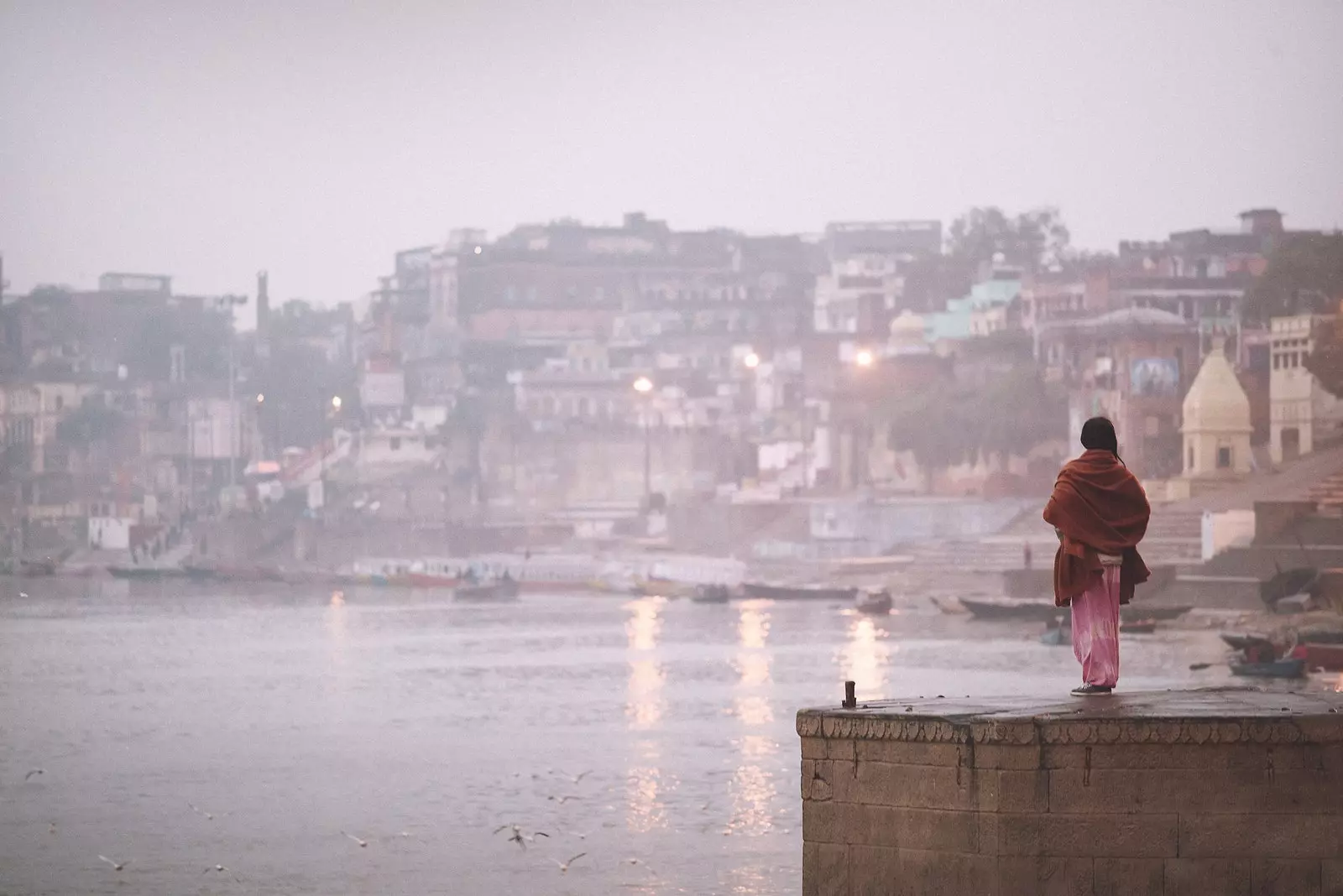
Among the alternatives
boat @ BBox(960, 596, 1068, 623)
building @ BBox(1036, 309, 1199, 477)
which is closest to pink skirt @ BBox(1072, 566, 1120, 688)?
boat @ BBox(960, 596, 1068, 623)

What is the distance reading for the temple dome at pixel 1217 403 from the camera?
40531mm

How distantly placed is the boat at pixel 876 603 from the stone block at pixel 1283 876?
33.5 m

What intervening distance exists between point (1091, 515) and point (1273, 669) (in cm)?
1628

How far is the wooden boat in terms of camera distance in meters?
45.5

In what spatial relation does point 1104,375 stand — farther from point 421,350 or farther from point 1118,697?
point 1118,697

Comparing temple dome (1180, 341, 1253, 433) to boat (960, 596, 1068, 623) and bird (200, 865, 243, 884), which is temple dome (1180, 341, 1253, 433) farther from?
bird (200, 865, 243, 884)

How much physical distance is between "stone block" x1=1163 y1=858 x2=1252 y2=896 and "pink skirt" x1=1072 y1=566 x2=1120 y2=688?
2.10 feet

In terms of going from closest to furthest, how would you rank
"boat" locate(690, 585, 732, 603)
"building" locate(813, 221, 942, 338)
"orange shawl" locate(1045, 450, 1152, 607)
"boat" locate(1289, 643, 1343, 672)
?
1. "orange shawl" locate(1045, 450, 1152, 607)
2. "boat" locate(1289, 643, 1343, 672)
3. "boat" locate(690, 585, 732, 603)
4. "building" locate(813, 221, 942, 338)

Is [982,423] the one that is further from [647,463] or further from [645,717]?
[645,717]

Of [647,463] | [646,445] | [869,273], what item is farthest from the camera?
[869,273]

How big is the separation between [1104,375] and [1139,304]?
114 inches

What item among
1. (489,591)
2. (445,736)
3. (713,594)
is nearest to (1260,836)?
(445,736)

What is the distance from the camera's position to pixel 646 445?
178ft

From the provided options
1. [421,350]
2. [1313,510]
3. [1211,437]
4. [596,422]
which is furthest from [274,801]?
[421,350]
